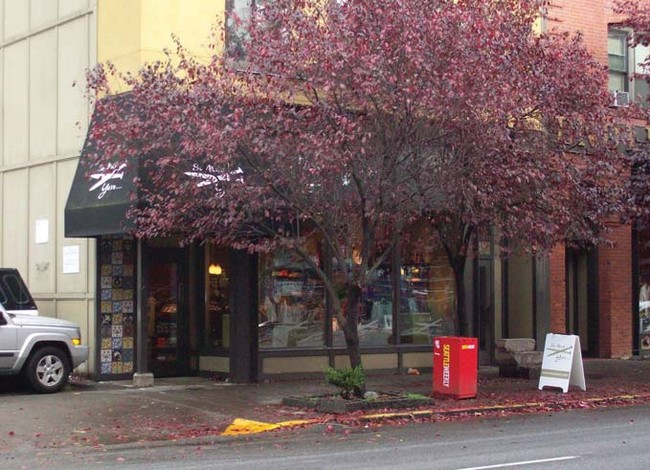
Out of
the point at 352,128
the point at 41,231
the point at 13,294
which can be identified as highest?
the point at 352,128

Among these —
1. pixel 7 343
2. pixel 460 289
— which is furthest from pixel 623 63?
pixel 7 343

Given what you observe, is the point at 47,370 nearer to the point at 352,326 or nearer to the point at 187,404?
the point at 187,404

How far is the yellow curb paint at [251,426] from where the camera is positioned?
12.2 m

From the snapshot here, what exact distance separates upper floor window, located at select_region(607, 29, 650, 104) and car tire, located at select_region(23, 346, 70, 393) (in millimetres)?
14666

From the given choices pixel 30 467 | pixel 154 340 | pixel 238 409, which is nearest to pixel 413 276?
pixel 154 340

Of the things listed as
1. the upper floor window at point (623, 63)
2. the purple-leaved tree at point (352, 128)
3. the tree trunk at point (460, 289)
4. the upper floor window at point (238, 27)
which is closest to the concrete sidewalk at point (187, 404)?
the tree trunk at point (460, 289)

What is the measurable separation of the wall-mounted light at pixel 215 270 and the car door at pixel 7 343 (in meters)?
4.25

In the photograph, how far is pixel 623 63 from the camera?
23.2 m

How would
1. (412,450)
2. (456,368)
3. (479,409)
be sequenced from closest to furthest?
1. (412,450)
2. (479,409)
3. (456,368)

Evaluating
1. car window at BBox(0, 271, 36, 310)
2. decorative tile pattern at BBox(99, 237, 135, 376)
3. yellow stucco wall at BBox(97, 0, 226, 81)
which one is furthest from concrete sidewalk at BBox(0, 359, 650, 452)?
yellow stucco wall at BBox(97, 0, 226, 81)

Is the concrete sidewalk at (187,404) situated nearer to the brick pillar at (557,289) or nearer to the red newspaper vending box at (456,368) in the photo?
the red newspaper vending box at (456,368)

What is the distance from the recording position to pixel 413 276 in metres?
19.4

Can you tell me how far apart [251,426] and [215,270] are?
5.93 meters

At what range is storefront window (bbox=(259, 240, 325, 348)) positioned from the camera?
17.3m
